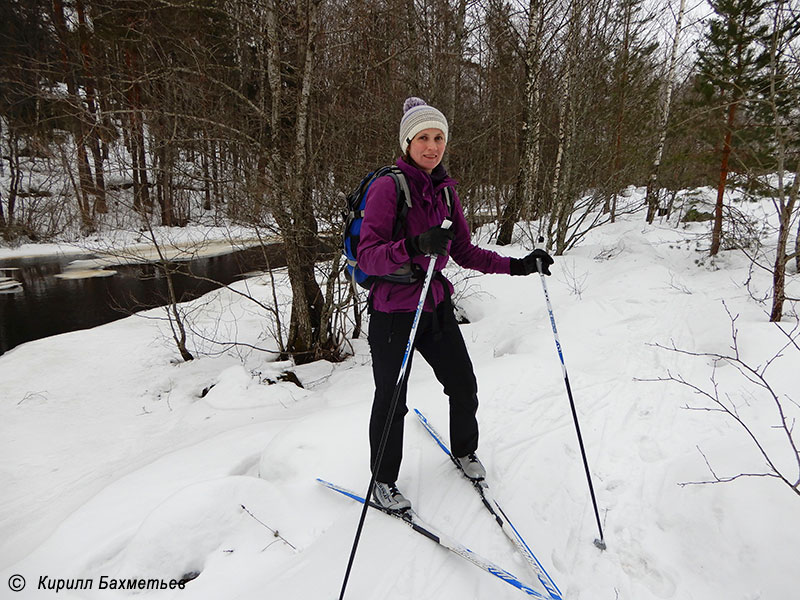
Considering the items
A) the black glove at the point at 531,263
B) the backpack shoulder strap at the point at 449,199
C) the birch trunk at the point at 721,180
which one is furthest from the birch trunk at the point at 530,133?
the backpack shoulder strap at the point at 449,199

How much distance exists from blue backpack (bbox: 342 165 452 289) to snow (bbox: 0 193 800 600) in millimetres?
1403

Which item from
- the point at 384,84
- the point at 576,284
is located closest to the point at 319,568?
the point at 576,284

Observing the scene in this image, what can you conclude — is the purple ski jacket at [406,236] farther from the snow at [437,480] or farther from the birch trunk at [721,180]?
the birch trunk at [721,180]

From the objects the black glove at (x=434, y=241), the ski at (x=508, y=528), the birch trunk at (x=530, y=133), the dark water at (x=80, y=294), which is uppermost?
the birch trunk at (x=530, y=133)

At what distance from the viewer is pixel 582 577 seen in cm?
211

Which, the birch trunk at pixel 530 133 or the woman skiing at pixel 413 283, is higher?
the birch trunk at pixel 530 133

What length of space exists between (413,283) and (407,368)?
0.48 m

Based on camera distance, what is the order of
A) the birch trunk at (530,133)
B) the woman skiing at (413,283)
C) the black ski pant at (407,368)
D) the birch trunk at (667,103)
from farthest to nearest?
the birch trunk at (667,103), the birch trunk at (530,133), the black ski pant at (407,368), the woman skiing at (413,283)

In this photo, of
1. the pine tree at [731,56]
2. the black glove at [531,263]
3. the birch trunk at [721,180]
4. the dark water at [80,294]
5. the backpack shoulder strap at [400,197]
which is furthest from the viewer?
the dark water at [80,294]

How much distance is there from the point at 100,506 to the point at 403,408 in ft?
7.26

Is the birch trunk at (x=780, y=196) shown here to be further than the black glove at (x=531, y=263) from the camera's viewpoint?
Yes

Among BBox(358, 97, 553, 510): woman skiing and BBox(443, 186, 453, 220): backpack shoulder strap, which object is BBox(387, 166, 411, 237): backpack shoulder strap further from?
BBox(443, 186, 453, 220): backpack shoulder strap

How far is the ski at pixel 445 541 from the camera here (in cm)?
197

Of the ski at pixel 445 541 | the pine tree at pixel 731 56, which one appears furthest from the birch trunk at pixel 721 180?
the ski at pixel 445 541
